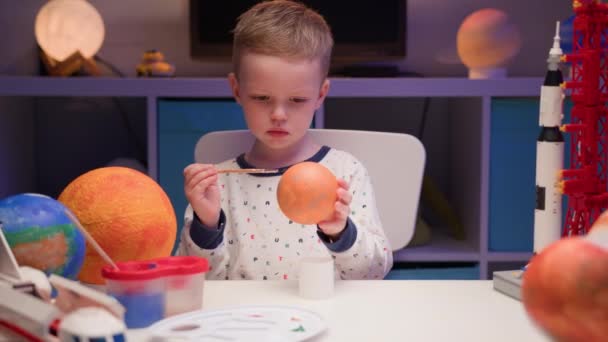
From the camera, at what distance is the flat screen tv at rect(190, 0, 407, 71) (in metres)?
2.56

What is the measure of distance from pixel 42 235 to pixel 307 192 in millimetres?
321

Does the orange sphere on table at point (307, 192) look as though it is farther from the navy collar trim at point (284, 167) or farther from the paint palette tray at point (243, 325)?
the navy collar trim at point (284, 167)

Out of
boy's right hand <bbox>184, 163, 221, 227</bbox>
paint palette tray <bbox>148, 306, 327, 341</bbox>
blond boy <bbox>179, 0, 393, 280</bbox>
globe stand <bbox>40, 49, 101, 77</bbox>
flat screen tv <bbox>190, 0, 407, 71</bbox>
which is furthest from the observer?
flat screen tv <bbox>190, 0, 407, 71</bbox>

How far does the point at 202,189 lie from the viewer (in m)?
1.11

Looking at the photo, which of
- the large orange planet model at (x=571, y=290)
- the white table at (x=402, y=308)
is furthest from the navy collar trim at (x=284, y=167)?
the large orange planet model at (x=571, y=290)

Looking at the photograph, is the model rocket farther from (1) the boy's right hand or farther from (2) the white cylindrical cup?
(1) the boy's right hand

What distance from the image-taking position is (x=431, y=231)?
2586 mm

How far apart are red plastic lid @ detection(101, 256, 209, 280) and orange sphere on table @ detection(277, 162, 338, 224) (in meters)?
0.15

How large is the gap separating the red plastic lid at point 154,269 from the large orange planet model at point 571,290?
46 centimetres

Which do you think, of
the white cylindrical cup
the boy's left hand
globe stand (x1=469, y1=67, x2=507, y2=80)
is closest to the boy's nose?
the boy's left hand

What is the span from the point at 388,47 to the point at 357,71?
15cm

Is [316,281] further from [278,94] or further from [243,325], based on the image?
[278,94]

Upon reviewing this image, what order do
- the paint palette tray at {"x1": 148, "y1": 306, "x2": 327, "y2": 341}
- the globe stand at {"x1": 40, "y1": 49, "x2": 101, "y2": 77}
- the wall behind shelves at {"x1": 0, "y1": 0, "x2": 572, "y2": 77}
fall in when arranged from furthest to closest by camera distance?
the wall behind shelves at {"x1": 0, "y1": 0, "x2": 572, "y2": 77} < the globe stand at {"x1": 40, "y1": 49, "x2": 101, "y2": 77} < the paint palette tray at {"x1": 148, "y1": 306, "x2": 327, "y2": 341}

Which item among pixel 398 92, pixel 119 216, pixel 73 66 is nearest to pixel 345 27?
pixel 398 92
